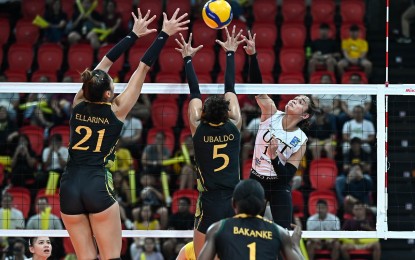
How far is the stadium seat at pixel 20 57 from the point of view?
779 inches

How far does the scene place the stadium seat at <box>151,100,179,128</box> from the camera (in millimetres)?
17828

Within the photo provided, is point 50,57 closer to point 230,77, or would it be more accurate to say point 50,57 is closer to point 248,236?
point 230,77

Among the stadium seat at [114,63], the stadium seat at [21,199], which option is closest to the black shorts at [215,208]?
the stadium seat at [21,199]

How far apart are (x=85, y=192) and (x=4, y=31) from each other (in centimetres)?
1294

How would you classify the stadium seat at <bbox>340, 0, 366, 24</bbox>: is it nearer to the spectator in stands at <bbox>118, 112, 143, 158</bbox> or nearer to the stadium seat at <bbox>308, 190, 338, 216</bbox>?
the stadium seat at <bbox>308, 190, 338, 216</bbox>

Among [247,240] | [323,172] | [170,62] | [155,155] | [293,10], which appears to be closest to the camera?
[247,240]

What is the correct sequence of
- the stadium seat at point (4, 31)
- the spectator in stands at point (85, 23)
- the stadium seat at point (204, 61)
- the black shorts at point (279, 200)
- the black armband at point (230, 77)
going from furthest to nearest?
1. the stadium seat at point (4, 31)
2. the spectator in stands at point (85, 23)
3. the stadium seat at point (204, 61)
4. the black shorts at point (279, 200)
5. the black armband at point (230, 77)

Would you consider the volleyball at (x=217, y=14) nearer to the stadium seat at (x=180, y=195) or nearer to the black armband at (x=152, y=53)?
the black armband at (x=152, y=53)

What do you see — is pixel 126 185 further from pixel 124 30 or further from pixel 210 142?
pixel 210 142

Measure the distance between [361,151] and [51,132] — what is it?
614 centimetres

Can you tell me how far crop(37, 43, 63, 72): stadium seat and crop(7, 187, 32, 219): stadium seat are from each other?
14.0 ft

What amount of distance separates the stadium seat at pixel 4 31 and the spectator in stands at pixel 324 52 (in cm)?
733

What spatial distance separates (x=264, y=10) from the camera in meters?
21.0

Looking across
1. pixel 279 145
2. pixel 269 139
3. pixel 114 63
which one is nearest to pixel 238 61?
pixel 114 63
